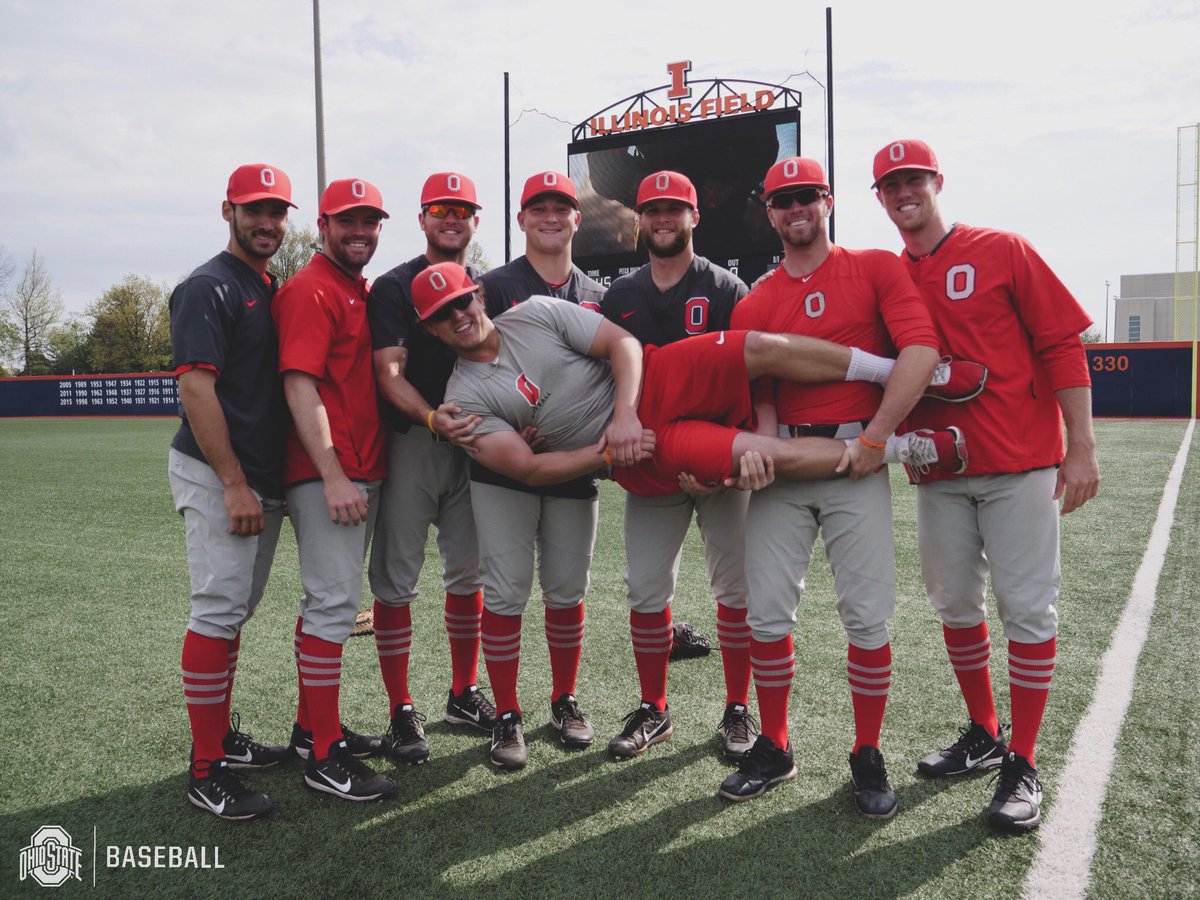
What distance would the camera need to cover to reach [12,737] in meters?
3.46

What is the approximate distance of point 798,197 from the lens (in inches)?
117

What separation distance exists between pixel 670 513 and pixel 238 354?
1748mm

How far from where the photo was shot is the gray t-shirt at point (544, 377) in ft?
10.4

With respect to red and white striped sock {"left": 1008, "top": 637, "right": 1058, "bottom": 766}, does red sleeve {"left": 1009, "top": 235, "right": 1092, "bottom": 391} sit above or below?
above

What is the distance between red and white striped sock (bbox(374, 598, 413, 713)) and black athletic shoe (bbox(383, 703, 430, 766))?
0.20 feet

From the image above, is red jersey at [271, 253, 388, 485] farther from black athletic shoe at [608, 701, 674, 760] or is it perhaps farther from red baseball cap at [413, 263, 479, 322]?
black athletic shoe at [608, 701, 674, 760]

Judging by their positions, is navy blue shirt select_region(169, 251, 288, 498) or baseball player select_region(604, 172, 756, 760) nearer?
navy blue shirt select_region(169, 251, 288, 498)

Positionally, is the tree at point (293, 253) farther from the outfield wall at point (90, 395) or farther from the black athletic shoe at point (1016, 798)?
the black athletic shoe at point (1016, 798)

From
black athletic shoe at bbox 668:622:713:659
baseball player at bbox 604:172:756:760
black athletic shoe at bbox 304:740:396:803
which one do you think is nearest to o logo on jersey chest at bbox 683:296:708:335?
baseball player at bbox 604:172:756:760

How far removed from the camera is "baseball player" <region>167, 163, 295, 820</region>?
285cm

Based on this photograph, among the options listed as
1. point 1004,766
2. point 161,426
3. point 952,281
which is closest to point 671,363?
point 952,281

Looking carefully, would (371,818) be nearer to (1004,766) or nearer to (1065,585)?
(1004,766)

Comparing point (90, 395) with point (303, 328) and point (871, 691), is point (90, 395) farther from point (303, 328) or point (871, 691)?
point (871, 691)

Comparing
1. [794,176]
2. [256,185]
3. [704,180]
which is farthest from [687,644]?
[704,180]
